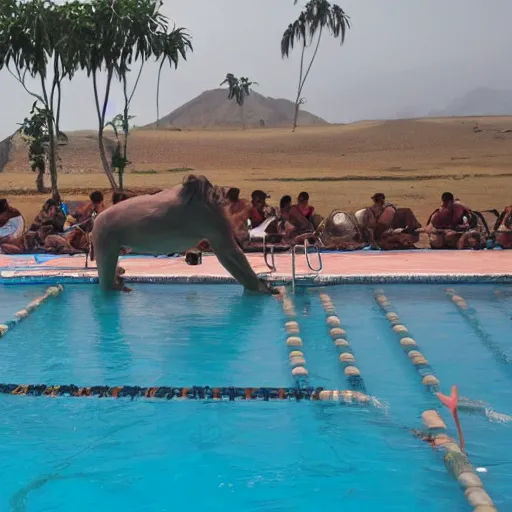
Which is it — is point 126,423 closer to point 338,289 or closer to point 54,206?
point 338,289

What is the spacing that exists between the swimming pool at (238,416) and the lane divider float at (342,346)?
68 mm

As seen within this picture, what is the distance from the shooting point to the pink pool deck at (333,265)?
9.67 meters

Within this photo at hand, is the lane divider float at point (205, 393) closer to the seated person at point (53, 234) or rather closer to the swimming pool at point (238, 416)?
the swimming pool at point (238, 416)

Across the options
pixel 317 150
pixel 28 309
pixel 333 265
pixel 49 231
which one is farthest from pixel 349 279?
pixel 317 150

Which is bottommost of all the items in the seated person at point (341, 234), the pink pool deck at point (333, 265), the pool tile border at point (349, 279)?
the pool tile border at point (349, 279)

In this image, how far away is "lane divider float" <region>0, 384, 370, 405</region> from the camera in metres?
5.61

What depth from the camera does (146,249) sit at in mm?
8703

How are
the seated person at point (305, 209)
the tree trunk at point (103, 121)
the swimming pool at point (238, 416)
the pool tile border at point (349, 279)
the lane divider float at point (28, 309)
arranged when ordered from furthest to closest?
the tree trunk at point (103, 121) → the seated person at point (305, 209) → the pool tile border at point (349, 279) → the lane divider float at point (28, 309) → the swimming pool at point (238, 416)

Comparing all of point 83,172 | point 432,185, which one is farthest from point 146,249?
point 83,172

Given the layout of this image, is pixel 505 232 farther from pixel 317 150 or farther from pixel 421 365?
pixel 317 150

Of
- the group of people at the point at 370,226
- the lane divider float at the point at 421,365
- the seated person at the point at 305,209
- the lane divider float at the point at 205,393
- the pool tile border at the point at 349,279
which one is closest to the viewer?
the lane divider float at the point at 421,365

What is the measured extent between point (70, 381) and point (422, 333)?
3.08 m

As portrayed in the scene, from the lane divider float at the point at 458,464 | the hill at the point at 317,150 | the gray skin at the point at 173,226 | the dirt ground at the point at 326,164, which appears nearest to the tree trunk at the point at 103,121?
the dirt ground at the point at 326,164

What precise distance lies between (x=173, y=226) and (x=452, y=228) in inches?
196
